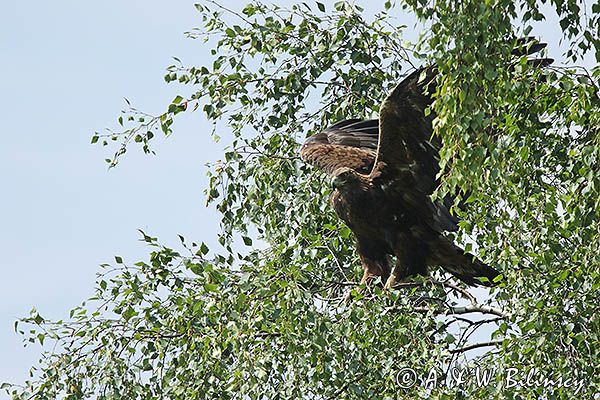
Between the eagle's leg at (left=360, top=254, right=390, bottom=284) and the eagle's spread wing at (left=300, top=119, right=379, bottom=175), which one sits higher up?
the eagle's spread wing at (left=300, top=119, right=379, bottom=175)

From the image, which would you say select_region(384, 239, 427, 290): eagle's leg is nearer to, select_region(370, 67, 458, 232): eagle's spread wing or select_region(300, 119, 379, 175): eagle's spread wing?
select_region(370, 67, 458, 232): eagle's spread wing

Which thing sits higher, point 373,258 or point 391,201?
point 391,201

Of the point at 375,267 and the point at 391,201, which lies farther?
the point at 375,267

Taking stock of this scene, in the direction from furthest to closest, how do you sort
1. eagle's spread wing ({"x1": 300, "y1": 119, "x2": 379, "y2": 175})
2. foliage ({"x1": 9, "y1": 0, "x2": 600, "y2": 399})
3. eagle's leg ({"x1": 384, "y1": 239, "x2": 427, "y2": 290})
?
1. eagle's leg ({"x1": 384, "y1": 239, "x2": 427, "y2": 290})
2. eagle's spread wing ({"x1": 300, "y1": 119, "x2": 379, "y2": 175})
3. foliage ({"x1": 9, "y1": 0, "x2": 600, "y2": 399})

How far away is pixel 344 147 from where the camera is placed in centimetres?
609

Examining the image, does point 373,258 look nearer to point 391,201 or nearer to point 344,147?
point 391,201

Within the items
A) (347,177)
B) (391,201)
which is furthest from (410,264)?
(347,177)

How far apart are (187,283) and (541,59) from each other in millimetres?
1679

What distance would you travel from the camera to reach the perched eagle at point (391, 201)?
5.64 meters

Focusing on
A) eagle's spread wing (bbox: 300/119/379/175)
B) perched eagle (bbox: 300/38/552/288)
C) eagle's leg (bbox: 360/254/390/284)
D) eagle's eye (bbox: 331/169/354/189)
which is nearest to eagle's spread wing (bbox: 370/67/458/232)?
perched eagle (bbox: 300/38/552/288)

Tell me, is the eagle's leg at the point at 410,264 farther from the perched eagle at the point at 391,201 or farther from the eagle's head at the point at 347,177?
the eagle's head at the point at 347,177

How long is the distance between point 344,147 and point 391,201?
41 centimetres

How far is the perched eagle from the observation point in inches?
222

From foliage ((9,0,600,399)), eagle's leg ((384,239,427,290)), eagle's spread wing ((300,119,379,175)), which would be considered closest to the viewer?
foliage ((9,0,600,399))
